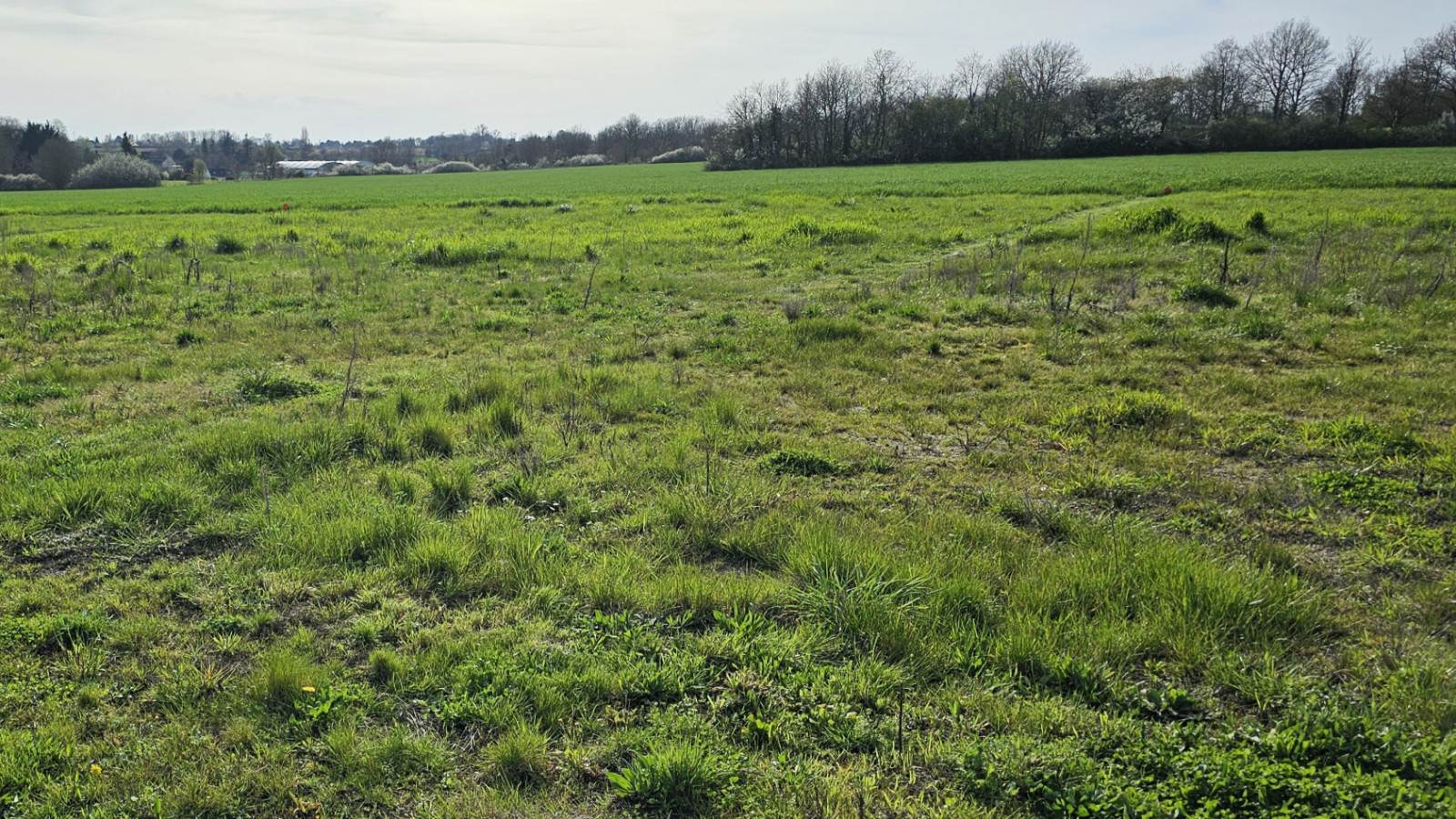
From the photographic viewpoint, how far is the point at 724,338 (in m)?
10.1

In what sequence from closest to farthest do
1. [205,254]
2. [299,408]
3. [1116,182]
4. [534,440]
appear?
[534,440], [299,408], [205,254], [1116,182]

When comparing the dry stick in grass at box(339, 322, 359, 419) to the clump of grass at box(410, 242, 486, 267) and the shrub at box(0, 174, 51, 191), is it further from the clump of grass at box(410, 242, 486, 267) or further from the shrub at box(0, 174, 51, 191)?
the shrub at box(0, 174, 51, 191)

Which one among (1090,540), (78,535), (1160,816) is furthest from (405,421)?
(1160,816)

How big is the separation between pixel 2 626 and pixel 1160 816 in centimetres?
528

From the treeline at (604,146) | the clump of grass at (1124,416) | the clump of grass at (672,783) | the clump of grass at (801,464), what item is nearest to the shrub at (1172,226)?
the clump of grass at (1124,416)

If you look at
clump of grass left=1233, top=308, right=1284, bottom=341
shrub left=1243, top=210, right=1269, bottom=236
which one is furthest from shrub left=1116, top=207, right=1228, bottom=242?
clump of grass left=1233, top=308, right=1284, bottom=341

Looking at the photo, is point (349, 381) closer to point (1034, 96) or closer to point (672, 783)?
point (672, 783)

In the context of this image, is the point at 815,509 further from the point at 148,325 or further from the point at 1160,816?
the point at 148,325

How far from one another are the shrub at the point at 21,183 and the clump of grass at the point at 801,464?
302ft

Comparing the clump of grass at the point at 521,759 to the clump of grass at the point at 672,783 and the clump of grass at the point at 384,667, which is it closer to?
the clump of grass at the point at 672,783

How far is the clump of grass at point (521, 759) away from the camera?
3123mm

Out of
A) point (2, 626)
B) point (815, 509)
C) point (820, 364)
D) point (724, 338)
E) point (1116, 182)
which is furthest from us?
point (1116, 182)

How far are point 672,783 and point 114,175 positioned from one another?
93572 millimetres

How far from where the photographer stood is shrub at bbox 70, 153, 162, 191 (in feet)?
239
